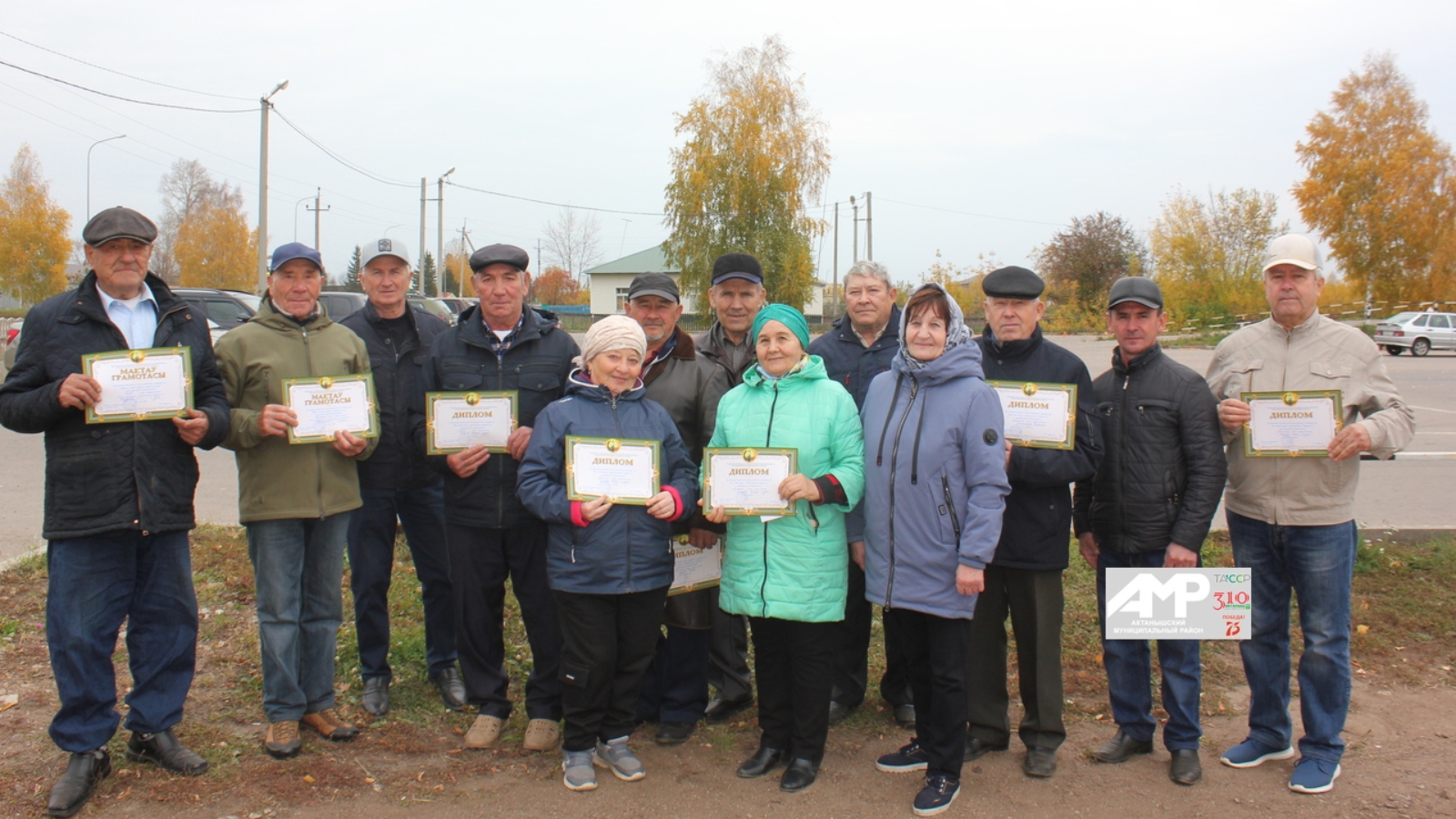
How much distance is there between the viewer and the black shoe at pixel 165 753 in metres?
3.99

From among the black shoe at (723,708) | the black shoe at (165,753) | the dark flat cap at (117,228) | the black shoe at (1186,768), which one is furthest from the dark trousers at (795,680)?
the dark flat cap at (117,228)

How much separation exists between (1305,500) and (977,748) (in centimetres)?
177

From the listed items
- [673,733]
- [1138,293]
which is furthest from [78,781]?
[1138,293]

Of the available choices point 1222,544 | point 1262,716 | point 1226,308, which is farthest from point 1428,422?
point 1226,308

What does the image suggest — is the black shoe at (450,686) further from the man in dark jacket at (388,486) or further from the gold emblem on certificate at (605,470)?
the gold emblem on certificate at (605,470)

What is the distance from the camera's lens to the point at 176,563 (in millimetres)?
4059

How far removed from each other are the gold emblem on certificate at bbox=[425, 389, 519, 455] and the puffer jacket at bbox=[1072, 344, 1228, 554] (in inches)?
107

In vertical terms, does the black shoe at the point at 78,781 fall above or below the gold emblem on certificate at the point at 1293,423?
below

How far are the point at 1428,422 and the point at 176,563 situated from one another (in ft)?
58.3

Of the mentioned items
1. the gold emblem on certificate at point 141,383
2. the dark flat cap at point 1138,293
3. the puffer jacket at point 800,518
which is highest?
the dark flat cap at point 1138,293

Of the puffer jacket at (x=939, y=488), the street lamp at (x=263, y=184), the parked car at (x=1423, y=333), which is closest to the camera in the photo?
the puffer jacket at (x=939, y=488)

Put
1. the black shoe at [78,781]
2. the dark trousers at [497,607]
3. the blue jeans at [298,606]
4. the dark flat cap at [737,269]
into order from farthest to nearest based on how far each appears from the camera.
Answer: the dark flat cap at [737,269], the dark trousers at [497,607], the blue jeans at [298,606], the black shoe at [78,781]

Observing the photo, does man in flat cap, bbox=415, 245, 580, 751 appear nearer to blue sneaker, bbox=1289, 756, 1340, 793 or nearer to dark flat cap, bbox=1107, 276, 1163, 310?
dark flat cap, bbox=1107, 276, 1163, 310

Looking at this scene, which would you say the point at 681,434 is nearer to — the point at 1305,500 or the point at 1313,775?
the point at 1305,500
